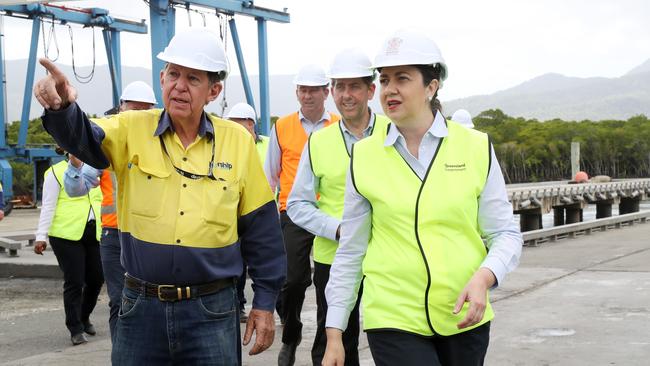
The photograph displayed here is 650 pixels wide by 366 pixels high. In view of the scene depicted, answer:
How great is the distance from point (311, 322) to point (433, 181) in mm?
5498

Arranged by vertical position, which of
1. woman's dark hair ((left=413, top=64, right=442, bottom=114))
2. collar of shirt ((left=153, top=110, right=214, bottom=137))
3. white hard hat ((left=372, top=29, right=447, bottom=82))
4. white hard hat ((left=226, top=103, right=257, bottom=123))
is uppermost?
white hard hat ((left=226, top=103, right=257, bottom=123))

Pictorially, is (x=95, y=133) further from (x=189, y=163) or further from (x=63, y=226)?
(x=63, y=226)

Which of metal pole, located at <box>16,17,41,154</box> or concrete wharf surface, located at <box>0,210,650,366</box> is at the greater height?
metal pole, located at <box>16,17,41,154</box>

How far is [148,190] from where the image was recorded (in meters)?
3.64

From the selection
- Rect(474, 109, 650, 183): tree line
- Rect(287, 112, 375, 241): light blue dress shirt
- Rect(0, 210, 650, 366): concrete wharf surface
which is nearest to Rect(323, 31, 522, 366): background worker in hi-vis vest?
Rect(287, 112, 375, 241): light blue dress shirt

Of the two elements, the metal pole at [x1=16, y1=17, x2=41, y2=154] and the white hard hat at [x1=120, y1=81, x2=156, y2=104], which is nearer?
the white hard hat at [x1=120, y1=81, x2=156, y2=104]

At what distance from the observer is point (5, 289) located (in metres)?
12.4

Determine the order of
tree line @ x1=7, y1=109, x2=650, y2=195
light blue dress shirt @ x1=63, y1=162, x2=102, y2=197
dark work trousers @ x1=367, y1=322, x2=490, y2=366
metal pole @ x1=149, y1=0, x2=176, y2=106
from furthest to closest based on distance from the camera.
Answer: tree line @ x1=7, y1=109, x2=650, y2=195
metal pole @ x1=149, y1=0, x2=176, y2=106
light blue dress shirt @ x1=63, y1=162, x2=102, y2=197
dark work trousers @ x1=367, y1=322, x2=490, y2=366

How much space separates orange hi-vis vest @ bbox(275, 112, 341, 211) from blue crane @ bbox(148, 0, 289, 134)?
24239mm

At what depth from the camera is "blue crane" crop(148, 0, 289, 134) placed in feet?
107

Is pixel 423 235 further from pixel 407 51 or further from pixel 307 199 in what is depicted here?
pixel 307 199

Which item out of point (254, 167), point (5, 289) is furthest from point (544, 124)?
point (254, 167)

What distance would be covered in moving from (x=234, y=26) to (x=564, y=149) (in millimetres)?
70035

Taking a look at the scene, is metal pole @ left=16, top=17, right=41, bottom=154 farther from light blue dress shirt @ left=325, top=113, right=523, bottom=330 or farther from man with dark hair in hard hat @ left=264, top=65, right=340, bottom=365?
light blue dress shirt @ left=325, top=113, right=523, bottom=330
